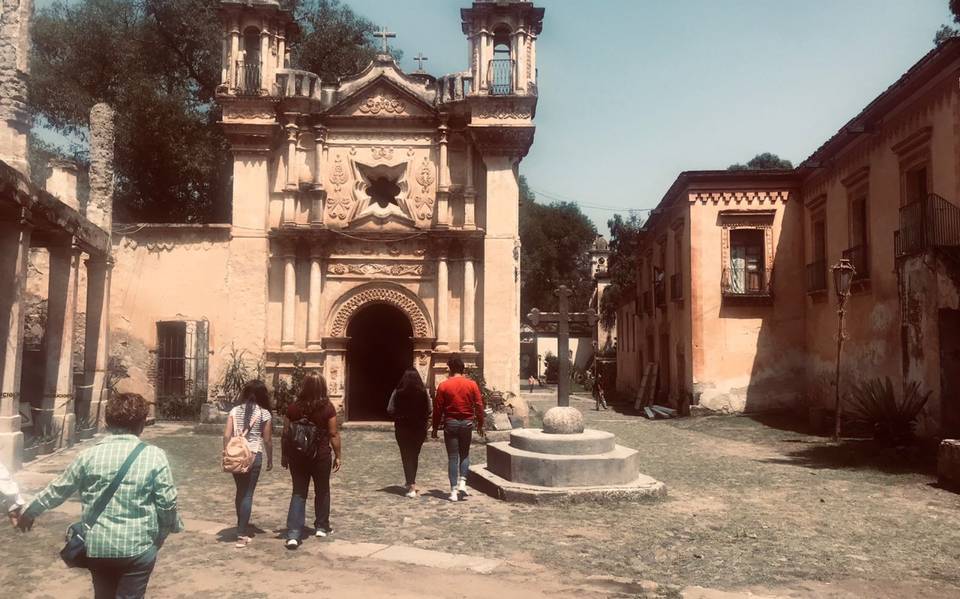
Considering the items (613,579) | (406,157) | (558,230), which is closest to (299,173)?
(406,157)

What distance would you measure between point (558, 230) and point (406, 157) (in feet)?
130

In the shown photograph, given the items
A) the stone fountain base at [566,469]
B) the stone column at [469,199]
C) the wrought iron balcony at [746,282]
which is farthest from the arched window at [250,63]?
the wrought iron balcony at [746,282]

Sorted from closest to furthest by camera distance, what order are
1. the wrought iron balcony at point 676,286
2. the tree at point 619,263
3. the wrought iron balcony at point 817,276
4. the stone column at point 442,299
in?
the stone column at point 442,299, the wrought iron balcony at point 817,276, the wrought iron balcony at point 676,286, the tree at point 619,263

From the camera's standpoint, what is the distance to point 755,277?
69.2 feet

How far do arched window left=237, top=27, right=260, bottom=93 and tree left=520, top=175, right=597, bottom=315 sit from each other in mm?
35684

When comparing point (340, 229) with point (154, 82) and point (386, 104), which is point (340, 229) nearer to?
point (386, 104)

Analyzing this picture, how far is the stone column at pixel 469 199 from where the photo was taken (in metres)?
18.0

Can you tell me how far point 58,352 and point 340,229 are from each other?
22.4ft

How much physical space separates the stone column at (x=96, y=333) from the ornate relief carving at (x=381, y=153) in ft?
21.2

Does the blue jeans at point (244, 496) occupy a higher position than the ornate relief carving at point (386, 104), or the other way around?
the ornate relief carving at point (386, 104)

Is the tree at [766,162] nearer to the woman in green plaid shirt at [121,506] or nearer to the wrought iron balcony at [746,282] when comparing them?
the wrought iron balcony at [746,282]

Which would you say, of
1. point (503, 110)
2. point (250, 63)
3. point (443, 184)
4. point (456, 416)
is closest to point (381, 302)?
point (443, 184)

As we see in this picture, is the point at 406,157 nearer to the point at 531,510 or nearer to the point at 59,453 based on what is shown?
the point at 59,453

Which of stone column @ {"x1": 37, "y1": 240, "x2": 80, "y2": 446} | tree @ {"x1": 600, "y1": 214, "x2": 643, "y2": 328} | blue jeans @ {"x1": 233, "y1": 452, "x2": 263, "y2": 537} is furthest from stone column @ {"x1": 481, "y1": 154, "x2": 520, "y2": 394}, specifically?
tree @ {"x1": 600, "y1": 214, "x2": 643, "y2": 328}
